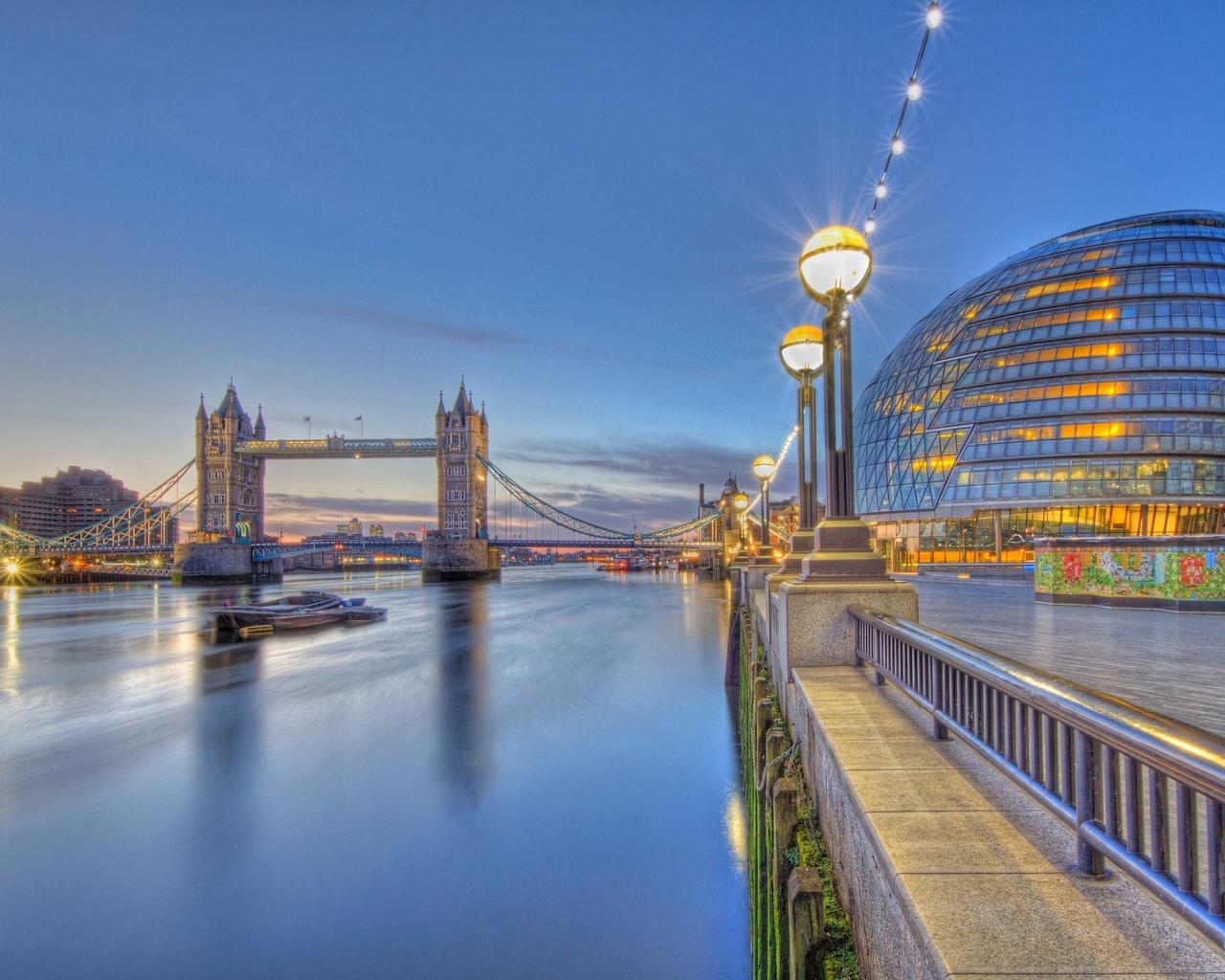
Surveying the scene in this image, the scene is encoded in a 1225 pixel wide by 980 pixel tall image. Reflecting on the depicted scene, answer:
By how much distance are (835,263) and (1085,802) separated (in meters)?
5.41

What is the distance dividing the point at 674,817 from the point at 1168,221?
7265cm

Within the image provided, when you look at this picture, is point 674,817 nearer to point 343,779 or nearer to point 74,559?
point 343,779

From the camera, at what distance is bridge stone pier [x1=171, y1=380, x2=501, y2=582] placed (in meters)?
90.4

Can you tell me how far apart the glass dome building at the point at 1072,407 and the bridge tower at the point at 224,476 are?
94854 millimetres

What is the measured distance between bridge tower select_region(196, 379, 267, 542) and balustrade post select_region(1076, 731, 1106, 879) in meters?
111

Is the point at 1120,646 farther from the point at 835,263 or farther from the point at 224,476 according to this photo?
the point at 224,476

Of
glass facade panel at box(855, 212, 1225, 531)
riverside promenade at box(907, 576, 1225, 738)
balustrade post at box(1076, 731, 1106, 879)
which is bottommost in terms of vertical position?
riverside promenade at box(907, 576, 1225, 738)

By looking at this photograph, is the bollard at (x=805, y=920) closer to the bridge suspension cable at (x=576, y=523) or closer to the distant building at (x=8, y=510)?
the bridge suspension cable at (x=576, y=523)

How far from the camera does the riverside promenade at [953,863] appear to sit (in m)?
1.98

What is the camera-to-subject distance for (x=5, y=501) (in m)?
195

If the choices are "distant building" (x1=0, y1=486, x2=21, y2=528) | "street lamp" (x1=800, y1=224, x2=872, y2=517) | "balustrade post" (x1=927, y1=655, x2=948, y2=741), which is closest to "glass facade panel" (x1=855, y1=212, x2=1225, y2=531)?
"street lamp" (x1=800, y1=224, x2=872, y2=517)

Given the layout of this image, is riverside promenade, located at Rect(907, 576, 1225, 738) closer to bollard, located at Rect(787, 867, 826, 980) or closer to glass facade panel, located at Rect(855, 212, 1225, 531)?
bollard, located at Rect(787, 867, 826, 980)

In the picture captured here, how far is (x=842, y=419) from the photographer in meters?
6.43

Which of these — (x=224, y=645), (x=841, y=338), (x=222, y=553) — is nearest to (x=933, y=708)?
(x=841, y=338)
